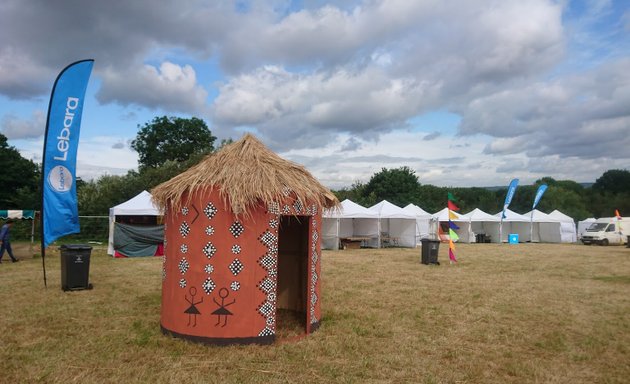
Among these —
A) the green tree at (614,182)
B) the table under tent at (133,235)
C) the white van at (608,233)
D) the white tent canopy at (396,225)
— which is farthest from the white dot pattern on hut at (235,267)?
the green tree at (614,182)

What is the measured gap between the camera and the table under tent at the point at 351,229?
23.3 meters

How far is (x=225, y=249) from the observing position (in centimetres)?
614

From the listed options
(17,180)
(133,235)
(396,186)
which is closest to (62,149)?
(133,235)

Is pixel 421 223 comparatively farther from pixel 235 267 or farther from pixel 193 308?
pixel 193 308

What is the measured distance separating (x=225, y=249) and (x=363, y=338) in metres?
2.58

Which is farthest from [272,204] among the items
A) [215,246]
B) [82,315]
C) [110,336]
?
[82,315]

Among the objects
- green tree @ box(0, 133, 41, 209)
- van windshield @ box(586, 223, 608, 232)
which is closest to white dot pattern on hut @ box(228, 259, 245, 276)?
green tree @ box(0, 133, 41, 209)

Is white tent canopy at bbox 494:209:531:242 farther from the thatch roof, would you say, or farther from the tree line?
the thatch roof

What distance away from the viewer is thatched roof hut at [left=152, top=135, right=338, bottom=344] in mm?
6125

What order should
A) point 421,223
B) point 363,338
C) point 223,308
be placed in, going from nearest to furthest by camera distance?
point 223,308, point 363,338, point 421,223

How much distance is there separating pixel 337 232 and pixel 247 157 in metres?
16.8

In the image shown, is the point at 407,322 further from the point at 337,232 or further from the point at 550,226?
the point at 550,226

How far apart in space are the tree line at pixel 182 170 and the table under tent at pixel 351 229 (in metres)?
7.37

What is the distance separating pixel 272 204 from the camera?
6.27m
